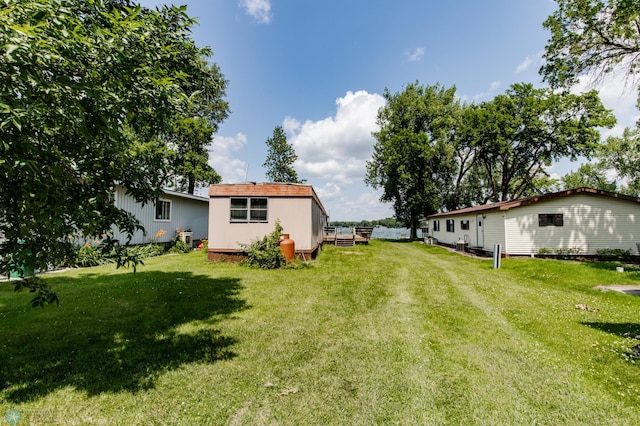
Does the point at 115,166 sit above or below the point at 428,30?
below

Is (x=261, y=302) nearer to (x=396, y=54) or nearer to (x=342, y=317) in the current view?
(x=342, y=317)

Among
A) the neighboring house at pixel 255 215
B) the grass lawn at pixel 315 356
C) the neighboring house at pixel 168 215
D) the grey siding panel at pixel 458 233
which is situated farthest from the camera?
the grey siding panel at pixel 458 233

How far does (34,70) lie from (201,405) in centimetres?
372

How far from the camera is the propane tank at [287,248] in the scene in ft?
39.7

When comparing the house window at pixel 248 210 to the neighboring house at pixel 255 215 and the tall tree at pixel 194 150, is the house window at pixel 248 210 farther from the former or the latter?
the tall tree at pixel 194 150

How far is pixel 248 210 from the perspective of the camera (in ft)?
42.8

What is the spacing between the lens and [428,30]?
12.6 metres

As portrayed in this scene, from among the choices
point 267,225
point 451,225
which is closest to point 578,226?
point 451,225

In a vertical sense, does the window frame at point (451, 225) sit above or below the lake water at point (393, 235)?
above

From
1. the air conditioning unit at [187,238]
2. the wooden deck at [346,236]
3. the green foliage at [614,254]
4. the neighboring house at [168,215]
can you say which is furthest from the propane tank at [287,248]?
the green foliage at [614,254]

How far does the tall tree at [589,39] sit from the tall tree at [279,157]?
1050 inches

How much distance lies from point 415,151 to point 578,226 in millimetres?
17480

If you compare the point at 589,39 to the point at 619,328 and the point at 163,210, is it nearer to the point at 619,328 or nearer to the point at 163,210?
the point at 619,328

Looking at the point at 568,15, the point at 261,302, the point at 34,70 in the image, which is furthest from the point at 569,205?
the point at 34,70
